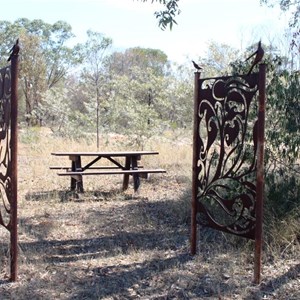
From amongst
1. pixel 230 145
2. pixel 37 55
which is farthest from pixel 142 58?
pixel 230 145

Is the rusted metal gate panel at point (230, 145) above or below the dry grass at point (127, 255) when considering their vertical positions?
above

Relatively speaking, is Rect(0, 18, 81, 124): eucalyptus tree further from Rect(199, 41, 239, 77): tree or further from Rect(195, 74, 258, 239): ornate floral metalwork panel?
Rect(195, 74, 258, 239): ornate floral metalwork panel

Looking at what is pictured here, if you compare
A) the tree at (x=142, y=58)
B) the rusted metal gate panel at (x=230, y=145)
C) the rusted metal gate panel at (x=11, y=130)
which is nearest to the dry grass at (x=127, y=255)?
the rusted metal gate panel at (x=230, y=145)

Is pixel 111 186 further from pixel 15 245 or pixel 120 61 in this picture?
pixel 120 61

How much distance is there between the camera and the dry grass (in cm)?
361

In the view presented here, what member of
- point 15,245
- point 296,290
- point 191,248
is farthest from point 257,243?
point 15,245

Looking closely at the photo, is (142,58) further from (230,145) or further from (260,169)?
(260,169)

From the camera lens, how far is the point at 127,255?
14.5ft

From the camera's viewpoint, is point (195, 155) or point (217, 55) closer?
point (195, 155)

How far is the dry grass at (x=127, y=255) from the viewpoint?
3.61 m

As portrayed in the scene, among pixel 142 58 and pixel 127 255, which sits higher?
pixel 142 58

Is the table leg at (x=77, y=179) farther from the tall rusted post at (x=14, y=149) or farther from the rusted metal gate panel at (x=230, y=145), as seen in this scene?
the tall rusted post at (x=14, y=149)

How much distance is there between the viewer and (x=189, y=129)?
13695 millimetres

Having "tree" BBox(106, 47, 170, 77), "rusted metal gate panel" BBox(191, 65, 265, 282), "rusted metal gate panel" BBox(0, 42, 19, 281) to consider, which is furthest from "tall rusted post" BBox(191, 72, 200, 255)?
"tree" BBox(106, 47, 170, 77)
